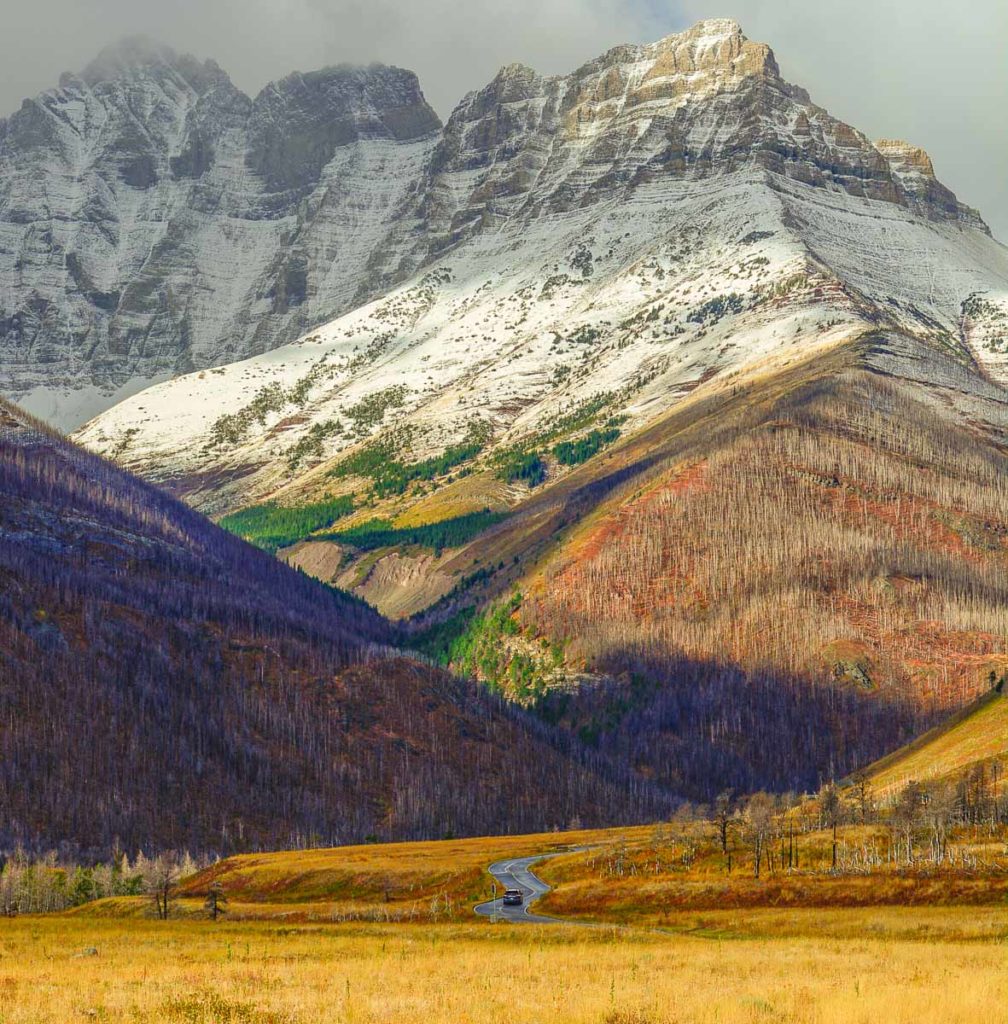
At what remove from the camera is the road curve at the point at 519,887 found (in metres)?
117

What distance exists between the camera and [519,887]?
146375 millimetres

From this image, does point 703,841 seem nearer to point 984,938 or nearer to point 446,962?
point 984,938

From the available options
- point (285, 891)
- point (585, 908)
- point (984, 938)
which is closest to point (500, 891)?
point (585, 908)

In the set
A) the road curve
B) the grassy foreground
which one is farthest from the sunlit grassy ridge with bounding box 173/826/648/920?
the grassy foreground

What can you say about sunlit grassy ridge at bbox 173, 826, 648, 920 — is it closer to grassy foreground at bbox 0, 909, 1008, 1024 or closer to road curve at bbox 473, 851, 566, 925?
road curve at bbox 473, 851, 566, 925

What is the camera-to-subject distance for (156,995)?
57.6 metres

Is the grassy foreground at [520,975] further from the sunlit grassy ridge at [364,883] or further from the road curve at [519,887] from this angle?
the sunlit grassy ridge at [364,883]

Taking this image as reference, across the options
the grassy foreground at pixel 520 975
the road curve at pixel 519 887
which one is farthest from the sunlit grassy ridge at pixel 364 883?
the grassy foreground at pixel 520 975

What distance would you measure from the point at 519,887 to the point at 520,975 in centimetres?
8160

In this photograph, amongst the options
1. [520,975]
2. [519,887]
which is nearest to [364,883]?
[519,887]

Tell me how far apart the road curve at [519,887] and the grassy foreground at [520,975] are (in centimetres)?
1586

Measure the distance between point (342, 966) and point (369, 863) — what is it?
110 m

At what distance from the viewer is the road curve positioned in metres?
117

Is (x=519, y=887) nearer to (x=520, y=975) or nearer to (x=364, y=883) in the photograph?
(x=364, y=883)
